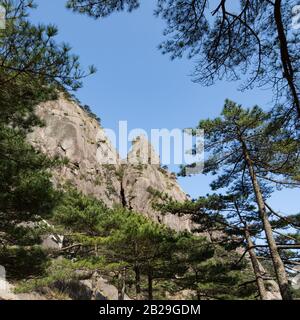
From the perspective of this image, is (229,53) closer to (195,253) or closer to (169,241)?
(169,241)

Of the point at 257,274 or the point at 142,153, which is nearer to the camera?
the point at 257,274

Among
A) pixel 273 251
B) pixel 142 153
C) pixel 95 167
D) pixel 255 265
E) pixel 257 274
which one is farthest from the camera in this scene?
pixel 142 153

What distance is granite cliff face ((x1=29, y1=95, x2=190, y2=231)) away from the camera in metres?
37.0

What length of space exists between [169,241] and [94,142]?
34.6 meters

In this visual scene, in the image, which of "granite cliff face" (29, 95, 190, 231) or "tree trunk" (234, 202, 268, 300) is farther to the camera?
"granite cliff face" (29, 95, 190, 231)

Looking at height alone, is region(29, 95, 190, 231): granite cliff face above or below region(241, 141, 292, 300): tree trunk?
above

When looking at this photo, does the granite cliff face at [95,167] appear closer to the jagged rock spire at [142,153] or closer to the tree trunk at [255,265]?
the jagged rock spire at [142,153]

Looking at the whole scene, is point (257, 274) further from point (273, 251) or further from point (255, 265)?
point (273, 251)

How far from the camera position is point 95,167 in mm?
40375

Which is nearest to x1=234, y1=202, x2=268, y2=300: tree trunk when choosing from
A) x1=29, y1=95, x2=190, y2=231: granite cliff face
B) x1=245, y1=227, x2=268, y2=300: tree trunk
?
x1=245, y1=227, x2=268, y2=300: tree trunk

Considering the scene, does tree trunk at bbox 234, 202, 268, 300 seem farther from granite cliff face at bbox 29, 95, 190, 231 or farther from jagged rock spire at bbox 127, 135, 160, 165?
jagged rock spire at bbox 127, 135, 160, 165

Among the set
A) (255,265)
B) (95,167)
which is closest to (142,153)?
(95,167)

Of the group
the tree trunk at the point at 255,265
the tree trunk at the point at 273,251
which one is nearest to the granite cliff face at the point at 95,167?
the tree trunk at the point at 255,265
